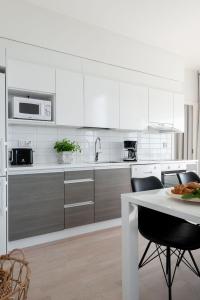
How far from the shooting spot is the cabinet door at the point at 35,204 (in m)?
2.45

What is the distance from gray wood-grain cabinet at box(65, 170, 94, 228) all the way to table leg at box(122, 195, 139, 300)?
53.3 inches

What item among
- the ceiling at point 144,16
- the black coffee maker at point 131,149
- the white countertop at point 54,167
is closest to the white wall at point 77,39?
the ceiling at point 144,16

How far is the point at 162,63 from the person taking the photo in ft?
13.2

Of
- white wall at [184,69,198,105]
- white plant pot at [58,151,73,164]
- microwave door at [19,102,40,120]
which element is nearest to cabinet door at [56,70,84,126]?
microwave door at [19,102,40,120]

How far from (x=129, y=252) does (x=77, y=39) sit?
2.68 meters

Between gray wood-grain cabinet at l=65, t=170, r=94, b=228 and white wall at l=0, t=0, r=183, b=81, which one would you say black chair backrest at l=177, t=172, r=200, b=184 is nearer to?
gray wood-grain cabinet at l=65, t=170, r=94, b=228

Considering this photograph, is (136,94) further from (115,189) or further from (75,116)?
(115,189)

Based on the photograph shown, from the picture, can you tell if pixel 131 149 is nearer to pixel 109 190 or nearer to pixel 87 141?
pixel 87 141

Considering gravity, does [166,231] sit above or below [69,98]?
below

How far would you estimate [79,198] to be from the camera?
2891 mm

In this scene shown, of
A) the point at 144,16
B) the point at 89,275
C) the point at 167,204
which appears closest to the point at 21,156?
the point at 89,275

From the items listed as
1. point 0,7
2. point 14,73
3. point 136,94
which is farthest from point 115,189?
point 0,7

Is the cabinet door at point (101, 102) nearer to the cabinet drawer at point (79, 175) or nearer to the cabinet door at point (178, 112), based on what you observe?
the cabinet drawer at point (79, 175)

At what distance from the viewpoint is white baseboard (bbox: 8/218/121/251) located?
2.53 meters
